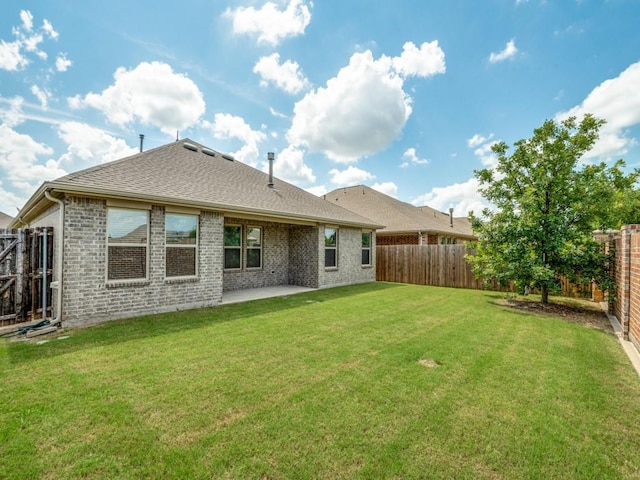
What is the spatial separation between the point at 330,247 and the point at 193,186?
6.31m

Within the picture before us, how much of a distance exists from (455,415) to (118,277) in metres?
7.20

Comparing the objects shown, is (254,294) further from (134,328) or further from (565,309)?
(565,309)

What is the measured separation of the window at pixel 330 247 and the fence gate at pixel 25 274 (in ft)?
28.8

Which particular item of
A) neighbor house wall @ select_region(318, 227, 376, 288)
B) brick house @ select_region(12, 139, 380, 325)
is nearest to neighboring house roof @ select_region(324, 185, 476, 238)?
neighbor house wall @ select_region(318, 227, 376, 288)

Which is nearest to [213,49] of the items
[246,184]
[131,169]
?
[246,184]

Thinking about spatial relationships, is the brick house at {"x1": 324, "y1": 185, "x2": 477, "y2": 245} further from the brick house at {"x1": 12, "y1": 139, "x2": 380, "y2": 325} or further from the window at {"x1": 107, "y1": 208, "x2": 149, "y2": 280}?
the window at {"x1": 107, "y1": 208, "x2": 149, "y2": 280}

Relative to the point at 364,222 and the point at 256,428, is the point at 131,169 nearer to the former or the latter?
the point at 256,428

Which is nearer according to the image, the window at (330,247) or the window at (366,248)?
the window at (330,247)

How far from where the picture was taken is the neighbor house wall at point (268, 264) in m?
11.4

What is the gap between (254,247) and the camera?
12031 millimetres

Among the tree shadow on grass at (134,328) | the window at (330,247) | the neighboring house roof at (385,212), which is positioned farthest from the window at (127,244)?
the neighboring house roof at (385,212)

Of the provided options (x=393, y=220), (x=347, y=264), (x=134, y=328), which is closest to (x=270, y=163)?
(x=347, y=264)

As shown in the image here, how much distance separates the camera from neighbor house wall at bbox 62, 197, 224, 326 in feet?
20.1

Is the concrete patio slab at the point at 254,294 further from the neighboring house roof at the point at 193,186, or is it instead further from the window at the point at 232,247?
the neighboring house roof at the point at 193,186
